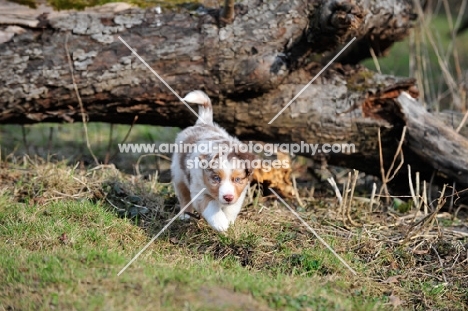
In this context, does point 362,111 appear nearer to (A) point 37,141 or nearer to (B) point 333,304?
(B) point 333,304

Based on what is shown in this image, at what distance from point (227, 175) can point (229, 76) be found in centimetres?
167

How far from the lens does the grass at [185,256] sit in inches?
177

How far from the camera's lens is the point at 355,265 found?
5.52 metres

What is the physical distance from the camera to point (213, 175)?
565cm

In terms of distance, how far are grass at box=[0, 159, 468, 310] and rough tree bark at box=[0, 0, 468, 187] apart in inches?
30.5

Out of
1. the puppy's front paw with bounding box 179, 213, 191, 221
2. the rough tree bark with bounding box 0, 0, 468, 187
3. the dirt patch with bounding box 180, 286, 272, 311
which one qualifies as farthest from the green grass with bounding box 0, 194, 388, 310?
the rough tree bark with bounding box 0, 0, 468, 187

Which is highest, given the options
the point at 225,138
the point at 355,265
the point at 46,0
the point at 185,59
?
the point at 46,0

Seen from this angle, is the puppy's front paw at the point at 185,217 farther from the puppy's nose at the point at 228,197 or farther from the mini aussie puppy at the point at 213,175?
the puppy's nose at the point at 228,197

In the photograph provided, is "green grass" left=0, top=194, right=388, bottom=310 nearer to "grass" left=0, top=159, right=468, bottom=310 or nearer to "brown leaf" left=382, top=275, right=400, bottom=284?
"grass" left=0, top=159, right=468, bottom=310

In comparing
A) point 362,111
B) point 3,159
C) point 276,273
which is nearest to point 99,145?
point 3,159

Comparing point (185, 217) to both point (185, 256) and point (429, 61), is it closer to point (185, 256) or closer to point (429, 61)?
point (185, 256)

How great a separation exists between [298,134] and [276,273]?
2.43 meters

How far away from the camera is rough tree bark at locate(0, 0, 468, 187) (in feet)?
22.1

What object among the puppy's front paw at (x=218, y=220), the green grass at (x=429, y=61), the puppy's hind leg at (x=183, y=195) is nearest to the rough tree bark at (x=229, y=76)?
the puppy's hind leg at (x=183, y=195)
